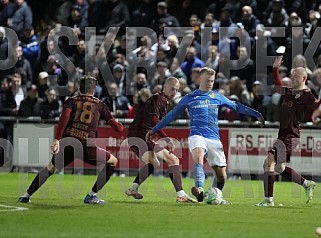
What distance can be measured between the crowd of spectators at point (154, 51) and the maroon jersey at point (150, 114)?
16.4 ft

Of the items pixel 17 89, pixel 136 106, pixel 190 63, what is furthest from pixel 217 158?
pixel 17 89

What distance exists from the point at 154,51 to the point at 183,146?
9.02 ft

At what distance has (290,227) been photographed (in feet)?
37.3

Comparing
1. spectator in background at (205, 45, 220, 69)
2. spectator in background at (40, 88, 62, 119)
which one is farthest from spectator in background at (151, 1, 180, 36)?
spectator in background at (40, 88, 62, 119)

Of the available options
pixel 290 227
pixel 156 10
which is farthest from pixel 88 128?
pixel 156 10

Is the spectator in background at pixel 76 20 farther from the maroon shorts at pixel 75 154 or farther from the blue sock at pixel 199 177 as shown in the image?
the blue sock at pixel 199 177

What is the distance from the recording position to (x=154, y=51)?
75.1ft

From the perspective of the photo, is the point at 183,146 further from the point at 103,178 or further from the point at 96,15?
the point at 103,178

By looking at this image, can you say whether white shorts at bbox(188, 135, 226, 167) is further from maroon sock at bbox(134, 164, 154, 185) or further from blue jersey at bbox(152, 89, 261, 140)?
maroon sock at bbox(134, 164, 154, 185)

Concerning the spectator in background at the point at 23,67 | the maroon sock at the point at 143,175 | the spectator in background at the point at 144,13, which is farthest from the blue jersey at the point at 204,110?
the spectator in background at the point at 144,13

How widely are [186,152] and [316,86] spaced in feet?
11.2

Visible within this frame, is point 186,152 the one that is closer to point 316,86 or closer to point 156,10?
point 316,86

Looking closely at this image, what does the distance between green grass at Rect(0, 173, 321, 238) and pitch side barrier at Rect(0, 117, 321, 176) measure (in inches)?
112

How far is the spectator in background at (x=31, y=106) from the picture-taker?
74.5 ft
